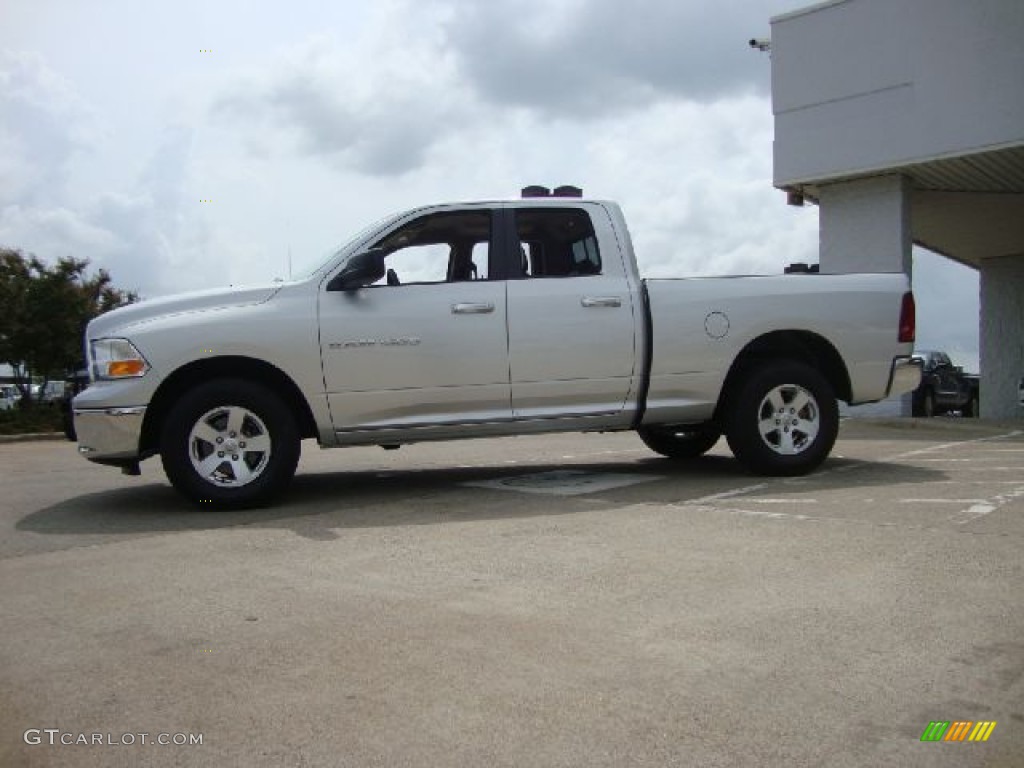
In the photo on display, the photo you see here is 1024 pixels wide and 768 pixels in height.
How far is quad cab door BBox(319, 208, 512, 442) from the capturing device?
6.43m

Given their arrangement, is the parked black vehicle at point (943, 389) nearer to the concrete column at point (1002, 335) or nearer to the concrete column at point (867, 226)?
the concrete column at point (1002, 335)

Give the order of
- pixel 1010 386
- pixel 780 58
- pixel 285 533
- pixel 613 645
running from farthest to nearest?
1. pixel 1010 386
2. pixel 780 58
3. pixel 285 533
4. pixel 613 645

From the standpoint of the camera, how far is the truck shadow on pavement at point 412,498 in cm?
585

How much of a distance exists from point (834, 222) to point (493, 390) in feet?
34.7

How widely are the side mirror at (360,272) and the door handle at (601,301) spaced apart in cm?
147

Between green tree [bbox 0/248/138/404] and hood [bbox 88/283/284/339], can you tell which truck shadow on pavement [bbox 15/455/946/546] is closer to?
hood [bbox 88/283/284/339]

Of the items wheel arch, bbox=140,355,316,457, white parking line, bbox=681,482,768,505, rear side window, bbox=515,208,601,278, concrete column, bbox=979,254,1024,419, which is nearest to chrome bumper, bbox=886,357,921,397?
white parking line, bbox=681,482,768,505

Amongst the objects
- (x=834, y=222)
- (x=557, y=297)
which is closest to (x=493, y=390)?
(x=557, y=297)

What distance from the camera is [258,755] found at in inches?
99.3

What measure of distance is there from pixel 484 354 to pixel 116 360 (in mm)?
2419

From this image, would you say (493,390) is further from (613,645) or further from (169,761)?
(169,761)

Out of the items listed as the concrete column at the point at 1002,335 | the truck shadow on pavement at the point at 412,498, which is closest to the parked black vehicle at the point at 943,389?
the concrete column at the point at 1002,335

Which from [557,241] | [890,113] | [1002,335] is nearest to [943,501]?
[557,241]

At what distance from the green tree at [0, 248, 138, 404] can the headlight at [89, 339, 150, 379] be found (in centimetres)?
1527
